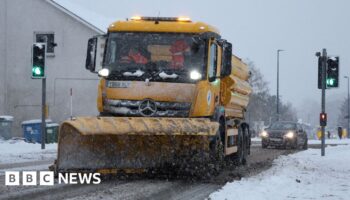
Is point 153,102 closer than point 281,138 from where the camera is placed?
Yes

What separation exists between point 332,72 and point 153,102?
39.2 feet

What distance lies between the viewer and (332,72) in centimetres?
2202

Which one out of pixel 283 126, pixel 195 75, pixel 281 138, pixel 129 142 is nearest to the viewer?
pixel 129 142

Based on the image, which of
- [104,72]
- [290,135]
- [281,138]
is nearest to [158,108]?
[104,72]

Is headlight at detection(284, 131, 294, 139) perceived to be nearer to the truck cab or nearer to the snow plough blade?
the truck cab

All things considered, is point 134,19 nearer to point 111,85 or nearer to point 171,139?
point 111,85

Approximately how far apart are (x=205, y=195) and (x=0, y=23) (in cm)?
2864

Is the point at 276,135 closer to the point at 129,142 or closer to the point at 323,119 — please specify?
the point at 323,119

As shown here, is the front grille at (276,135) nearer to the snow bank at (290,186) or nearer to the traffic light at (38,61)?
the traffic light at (38,61)

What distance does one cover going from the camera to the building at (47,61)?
114 feet

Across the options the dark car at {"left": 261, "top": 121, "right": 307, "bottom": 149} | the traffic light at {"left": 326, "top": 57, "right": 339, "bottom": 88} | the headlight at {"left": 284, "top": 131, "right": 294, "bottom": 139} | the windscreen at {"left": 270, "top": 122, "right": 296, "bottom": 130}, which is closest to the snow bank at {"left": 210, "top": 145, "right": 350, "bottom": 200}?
the traffic light at {"left": 326, "top": 57, "right": 339, "bottom": 88}

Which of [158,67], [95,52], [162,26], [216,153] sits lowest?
[216,153]

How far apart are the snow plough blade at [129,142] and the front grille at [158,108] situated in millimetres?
581

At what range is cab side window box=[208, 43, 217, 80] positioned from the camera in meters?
12.3
